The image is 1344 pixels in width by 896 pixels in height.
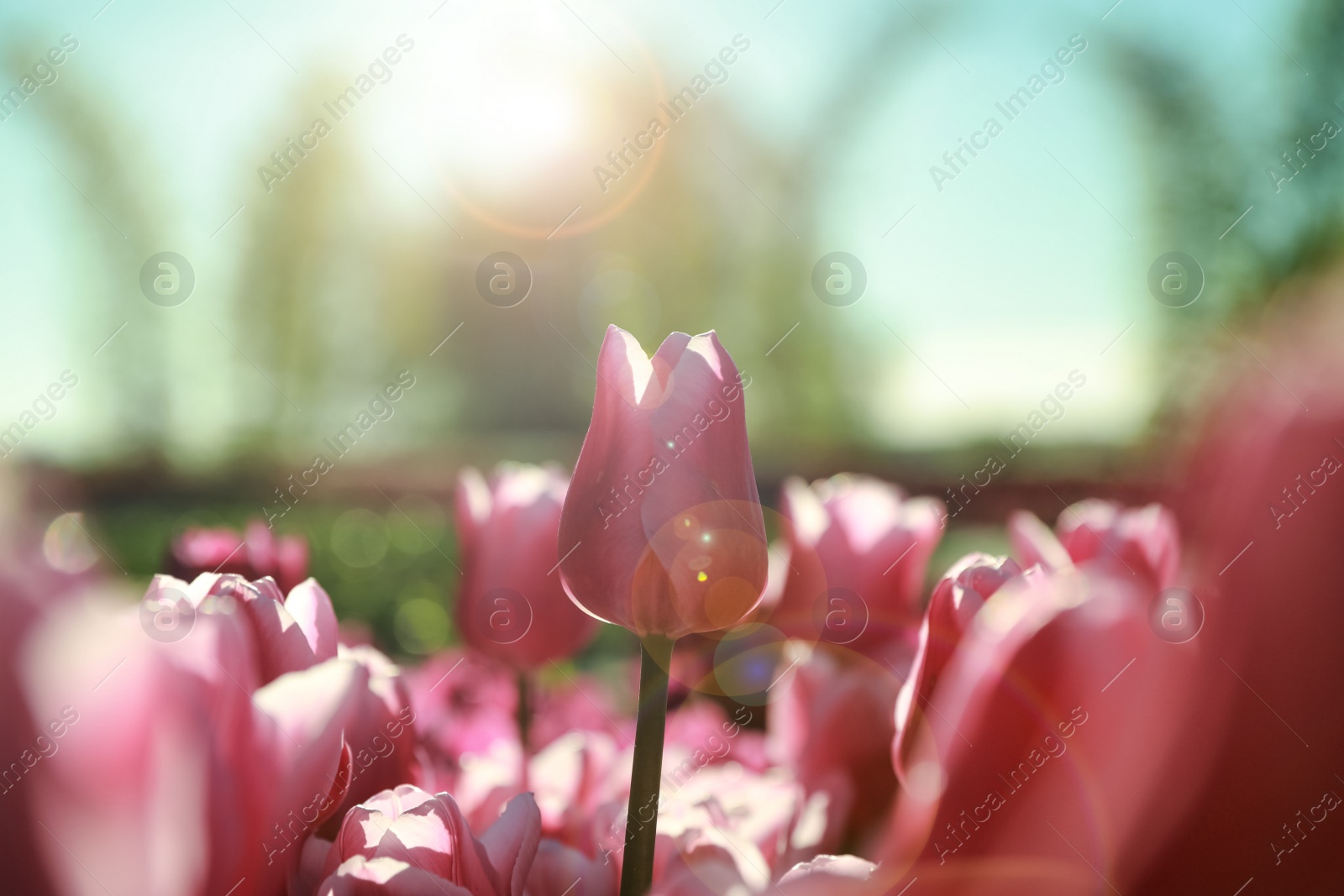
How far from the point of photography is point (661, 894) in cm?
44

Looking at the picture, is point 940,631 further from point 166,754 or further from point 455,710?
point 455,710

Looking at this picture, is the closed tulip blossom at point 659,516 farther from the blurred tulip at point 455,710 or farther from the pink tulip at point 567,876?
the blurred tulip at point 455,710

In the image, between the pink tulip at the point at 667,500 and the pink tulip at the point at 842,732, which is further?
the pink tulip at the point at 842,732

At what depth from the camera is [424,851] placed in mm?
406

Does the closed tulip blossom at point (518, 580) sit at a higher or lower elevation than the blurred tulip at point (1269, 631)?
lower

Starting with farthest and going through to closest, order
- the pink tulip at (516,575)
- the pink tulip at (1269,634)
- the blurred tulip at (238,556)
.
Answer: the pink tulip at (516,575) → the blurred tulip at (238,556) → the pink tulip at (1269,634)

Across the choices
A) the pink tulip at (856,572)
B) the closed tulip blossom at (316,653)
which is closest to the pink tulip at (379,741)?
the closed tulip blossom at (316,653)

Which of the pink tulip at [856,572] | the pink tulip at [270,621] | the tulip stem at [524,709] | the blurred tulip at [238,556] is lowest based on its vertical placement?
the tulip stem at [524,709]

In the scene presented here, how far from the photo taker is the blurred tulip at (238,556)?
720mm

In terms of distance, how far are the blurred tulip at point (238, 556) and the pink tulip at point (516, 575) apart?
6.6 inches

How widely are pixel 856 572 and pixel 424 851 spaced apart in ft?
1.44

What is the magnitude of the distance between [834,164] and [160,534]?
6790mm

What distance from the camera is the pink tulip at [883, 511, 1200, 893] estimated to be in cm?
35

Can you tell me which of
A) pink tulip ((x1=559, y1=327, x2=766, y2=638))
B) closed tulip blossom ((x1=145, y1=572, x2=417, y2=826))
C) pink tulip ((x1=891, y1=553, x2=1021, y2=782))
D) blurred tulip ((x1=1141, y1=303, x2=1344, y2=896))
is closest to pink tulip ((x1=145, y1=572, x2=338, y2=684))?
closed tulip blossom ((x1=145, y1=572, x2=417, y2=826))
